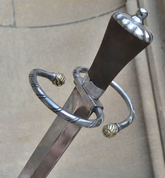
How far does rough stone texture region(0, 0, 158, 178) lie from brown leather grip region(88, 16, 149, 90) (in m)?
0.53

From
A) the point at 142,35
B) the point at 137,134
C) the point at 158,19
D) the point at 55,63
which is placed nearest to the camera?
the point at 142,35

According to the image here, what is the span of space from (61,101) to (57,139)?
0.53 m

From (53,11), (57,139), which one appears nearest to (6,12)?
(53,11)

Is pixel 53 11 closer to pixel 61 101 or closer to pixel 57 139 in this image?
pixel 61 101

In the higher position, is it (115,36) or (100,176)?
(115,36)

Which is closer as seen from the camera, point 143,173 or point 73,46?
point 143,173

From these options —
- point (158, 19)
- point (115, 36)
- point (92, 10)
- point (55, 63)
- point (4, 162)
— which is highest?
point (115, 36)

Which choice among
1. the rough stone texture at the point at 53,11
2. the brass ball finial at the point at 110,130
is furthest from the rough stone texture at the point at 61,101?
the brass ball finial at the point at 110,130

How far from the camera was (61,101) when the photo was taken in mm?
983

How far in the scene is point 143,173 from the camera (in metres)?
0.87

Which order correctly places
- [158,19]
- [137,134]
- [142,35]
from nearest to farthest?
[142,35]
[158,19]
[137,134]

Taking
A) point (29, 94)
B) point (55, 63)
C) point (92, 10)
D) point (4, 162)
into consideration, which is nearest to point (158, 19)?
point (92, 10)

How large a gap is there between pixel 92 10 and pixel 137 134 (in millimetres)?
540

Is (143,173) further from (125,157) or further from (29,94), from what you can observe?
(29,94)
